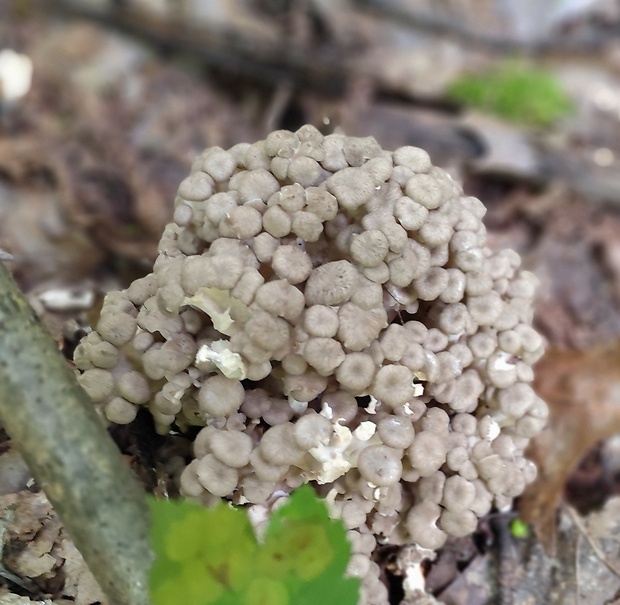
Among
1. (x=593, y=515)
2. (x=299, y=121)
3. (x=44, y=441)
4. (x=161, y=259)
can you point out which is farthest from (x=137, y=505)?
(x=299, y=121)

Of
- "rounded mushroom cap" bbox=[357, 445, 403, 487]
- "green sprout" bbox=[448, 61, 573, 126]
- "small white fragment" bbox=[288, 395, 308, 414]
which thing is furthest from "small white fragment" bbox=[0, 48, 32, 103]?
"rounded mushroom cap" bbox=[357, 445, 403, 487]

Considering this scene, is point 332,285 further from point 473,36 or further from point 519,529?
point 473,36

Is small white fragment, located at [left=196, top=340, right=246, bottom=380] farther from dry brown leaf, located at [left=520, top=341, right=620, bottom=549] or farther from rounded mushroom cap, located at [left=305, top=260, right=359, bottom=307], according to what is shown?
dry brown leaf, located at [left=520, top=341, right=620, bottom=549]

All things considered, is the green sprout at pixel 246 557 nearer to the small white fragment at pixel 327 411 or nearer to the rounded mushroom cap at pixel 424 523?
the small white fragment at pixel 327 411

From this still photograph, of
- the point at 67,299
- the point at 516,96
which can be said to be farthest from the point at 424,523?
the point at 516,96

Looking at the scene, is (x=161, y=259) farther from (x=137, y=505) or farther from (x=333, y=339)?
(x=137, y=505)

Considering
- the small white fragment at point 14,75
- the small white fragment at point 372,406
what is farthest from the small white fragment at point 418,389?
the small white fragment at point 14,75

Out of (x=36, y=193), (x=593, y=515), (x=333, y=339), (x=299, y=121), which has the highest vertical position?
(x=333, y=339)
